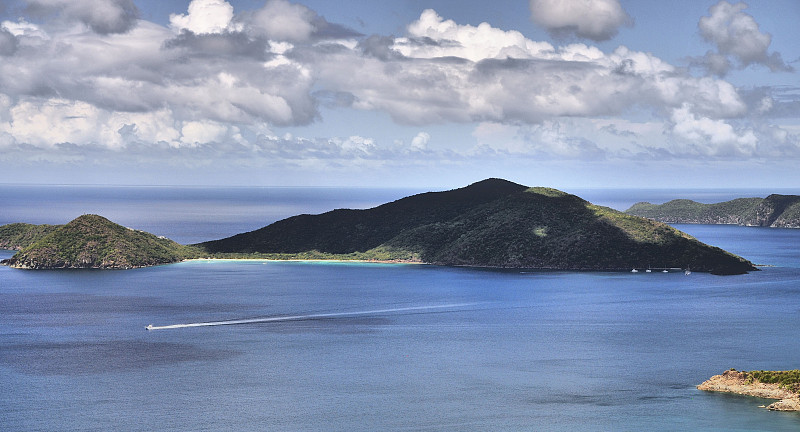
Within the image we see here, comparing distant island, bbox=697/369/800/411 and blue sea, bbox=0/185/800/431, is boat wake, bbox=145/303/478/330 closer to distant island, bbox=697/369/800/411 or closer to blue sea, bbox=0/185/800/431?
blue sea, bbox=0/185/800/431

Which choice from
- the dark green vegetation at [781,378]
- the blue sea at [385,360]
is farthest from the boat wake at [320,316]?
the dark green vegetation at [781,378]

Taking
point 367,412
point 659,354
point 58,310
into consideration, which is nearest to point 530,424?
point 367,412

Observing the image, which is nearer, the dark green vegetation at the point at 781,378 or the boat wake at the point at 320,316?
the dark green vegetation at the point at 781,378

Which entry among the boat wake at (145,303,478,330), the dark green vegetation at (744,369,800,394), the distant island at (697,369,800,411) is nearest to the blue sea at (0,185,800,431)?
the boat wake at (145,303,478,330)

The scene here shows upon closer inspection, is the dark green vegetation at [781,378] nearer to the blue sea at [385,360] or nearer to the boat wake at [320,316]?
the blue sea at [385,360]

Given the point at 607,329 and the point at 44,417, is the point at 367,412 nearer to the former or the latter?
the point at 44,417

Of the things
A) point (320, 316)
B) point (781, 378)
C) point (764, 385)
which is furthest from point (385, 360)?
point (781, 378)

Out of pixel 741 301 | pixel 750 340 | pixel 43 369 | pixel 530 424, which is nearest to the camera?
pixel 530 424
